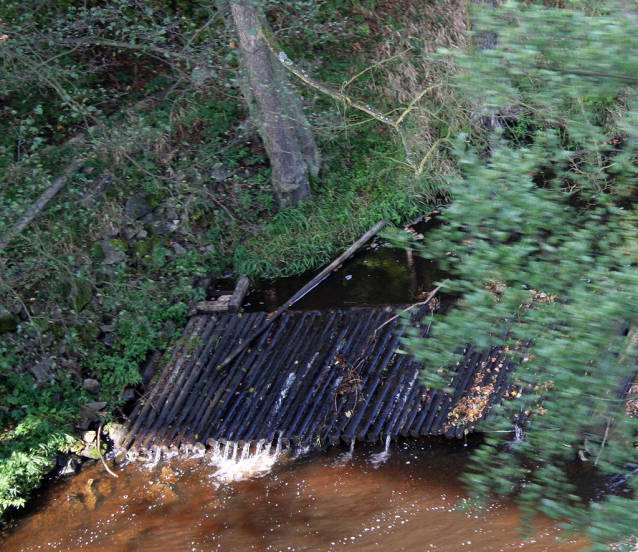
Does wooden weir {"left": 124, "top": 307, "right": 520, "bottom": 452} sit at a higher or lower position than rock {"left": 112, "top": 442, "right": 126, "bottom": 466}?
higher

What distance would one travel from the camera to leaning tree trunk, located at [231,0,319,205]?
364 inches

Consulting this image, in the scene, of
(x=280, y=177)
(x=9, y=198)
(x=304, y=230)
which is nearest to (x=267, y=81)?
(x=280, y=177)

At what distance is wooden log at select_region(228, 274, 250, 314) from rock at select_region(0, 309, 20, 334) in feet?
9.36

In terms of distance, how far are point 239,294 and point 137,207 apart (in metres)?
2.31

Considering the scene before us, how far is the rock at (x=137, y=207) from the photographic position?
33.2ft

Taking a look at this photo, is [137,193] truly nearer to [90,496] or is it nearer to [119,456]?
[119,456]

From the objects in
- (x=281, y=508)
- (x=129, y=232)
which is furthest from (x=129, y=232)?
(x=281, y=508)

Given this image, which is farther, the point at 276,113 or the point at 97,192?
the point at 276,113

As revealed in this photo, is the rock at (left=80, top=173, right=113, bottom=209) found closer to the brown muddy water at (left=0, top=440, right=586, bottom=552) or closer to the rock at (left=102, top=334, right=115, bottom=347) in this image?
the rock at (left=102, top=334, right=115, bottom=347)

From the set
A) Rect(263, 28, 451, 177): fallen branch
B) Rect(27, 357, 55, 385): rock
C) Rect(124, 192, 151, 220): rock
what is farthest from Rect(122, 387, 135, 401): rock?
Rect(263, 28, 451, 177): fallen branch

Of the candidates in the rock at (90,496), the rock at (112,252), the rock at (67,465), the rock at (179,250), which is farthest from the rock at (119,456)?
the rock at (179,250)

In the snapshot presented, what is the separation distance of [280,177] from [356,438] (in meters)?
5.34

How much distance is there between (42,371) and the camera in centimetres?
816

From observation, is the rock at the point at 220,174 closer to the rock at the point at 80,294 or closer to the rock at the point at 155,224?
the rock at the point at 155,224
